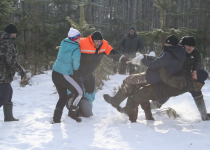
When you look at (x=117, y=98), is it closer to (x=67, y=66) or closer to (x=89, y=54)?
(x=89, y=54)

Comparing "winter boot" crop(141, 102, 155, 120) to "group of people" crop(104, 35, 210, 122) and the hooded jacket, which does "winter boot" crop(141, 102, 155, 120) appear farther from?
the hooded jacket

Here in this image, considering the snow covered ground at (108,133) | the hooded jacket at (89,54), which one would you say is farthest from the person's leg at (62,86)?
the hooded jacket at (89,54)

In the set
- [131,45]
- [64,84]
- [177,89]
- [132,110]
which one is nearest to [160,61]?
[177,89]

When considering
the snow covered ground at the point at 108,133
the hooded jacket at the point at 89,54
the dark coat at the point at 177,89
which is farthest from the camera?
the hooded jacket at the point at 89,54

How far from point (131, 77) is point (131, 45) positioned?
3.96 meters

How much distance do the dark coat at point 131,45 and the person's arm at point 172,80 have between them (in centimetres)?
411

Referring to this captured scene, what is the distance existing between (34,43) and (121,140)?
9.22 m

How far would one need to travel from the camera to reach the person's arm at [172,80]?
3574mm

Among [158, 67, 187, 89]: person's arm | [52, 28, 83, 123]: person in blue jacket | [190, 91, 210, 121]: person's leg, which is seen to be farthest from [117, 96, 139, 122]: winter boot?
[190, 91, 210, 121]: person's leg

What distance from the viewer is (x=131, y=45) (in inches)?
308

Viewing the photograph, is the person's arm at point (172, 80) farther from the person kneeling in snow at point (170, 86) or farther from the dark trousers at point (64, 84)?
the dark trousers at point (64, 84)

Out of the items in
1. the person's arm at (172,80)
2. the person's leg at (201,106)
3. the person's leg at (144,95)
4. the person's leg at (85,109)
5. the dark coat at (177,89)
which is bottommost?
the person's leg at (85,109)

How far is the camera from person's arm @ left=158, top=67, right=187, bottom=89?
3574 millimetres

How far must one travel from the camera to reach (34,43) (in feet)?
36.2
